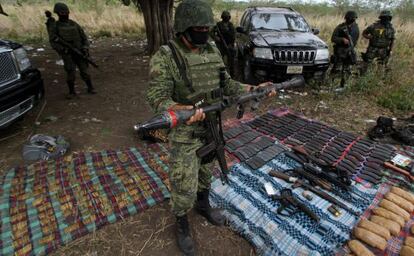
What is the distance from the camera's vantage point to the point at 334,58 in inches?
279

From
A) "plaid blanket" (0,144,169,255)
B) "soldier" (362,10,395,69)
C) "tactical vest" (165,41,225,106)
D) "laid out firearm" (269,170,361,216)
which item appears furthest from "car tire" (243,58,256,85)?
"tactical vest" (165,41,225,106)

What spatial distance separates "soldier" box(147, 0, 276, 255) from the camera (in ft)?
6.77

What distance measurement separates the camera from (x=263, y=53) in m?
6.25

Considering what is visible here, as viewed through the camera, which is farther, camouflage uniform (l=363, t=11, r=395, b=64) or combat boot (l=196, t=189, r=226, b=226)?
camouflage uniform (l=363, t=11, r=395, b=64)

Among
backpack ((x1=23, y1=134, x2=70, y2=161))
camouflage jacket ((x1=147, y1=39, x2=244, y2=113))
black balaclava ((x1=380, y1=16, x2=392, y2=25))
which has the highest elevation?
black balaclava ((x1=380, y1=16, x2=392, y2=25))

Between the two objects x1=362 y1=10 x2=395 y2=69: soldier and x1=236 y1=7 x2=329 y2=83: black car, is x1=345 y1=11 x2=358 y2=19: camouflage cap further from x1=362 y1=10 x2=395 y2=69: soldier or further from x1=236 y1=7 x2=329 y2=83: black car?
x1=362 y1=10 x2=395 y2=69: soldier

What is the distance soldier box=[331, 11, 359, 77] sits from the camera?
21.7 feet

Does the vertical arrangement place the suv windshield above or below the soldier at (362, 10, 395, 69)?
above

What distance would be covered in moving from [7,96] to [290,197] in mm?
4032

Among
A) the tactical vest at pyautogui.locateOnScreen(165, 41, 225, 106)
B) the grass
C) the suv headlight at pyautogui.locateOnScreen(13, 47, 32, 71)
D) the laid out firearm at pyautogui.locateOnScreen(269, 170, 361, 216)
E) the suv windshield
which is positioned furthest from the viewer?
the suv windshield

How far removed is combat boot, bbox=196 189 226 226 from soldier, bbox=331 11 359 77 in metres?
5.65

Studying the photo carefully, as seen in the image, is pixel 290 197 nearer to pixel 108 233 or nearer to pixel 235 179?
pixel 235 179

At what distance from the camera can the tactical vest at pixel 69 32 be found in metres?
5.41

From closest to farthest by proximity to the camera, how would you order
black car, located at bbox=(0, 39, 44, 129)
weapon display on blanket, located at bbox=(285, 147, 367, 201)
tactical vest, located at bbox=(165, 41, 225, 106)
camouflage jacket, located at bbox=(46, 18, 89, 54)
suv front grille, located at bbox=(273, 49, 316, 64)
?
tactical vest, located at bbox=(165, 41, 225, 106), weapon display on blanket, located at bbox=(285, 147, 367, 201), black car, located at bbox=(0, 39, 44, 129), camouflage jacket, located at bbox=(46, 18, 89, 54), suv front grille, located at bbox=(273, 49, 316, 64)
